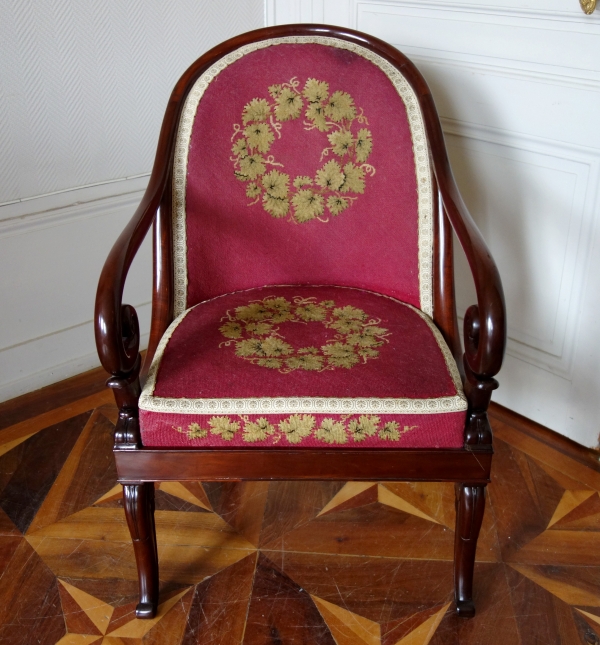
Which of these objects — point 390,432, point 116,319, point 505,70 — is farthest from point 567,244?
point 116,319

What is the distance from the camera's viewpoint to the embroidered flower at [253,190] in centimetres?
137

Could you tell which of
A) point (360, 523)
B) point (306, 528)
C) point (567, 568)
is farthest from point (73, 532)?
point (567, 568)

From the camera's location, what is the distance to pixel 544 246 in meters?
1.56

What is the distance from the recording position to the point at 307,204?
4.55ft

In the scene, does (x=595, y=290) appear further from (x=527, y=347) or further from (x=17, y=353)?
(x=17, y=353)

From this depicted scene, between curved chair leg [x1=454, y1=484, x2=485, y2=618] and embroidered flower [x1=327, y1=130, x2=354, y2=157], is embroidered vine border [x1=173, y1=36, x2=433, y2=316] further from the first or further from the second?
curved chair leg [x1=454, y1=484, x2=485, y2=618]

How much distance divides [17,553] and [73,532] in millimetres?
104

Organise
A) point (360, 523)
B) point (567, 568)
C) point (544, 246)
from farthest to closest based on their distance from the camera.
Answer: point (544, 246)
point (360, 523)
point (567, 568)

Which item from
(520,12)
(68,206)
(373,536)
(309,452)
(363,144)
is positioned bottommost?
(373,536)

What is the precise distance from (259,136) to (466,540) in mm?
801

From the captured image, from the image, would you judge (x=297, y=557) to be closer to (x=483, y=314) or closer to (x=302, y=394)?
(x=302, y=394)

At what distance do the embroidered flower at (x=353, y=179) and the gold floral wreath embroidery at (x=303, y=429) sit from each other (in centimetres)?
51

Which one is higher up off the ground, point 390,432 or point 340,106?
Result: point 340,106

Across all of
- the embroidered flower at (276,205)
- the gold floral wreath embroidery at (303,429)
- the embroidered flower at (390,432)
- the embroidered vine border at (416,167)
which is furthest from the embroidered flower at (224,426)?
the embroidered flower at (276,205)
